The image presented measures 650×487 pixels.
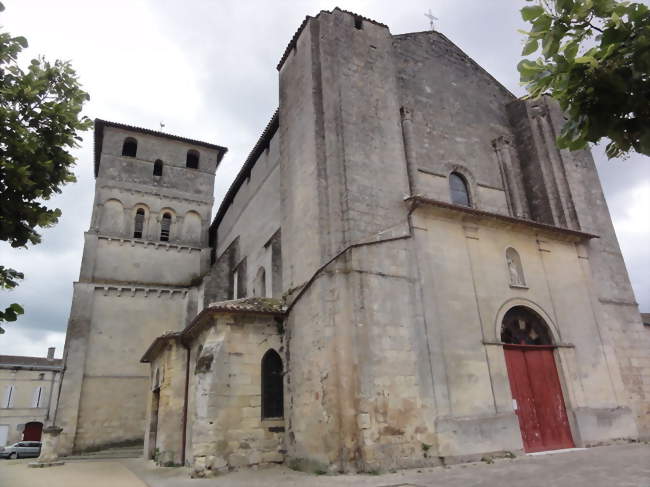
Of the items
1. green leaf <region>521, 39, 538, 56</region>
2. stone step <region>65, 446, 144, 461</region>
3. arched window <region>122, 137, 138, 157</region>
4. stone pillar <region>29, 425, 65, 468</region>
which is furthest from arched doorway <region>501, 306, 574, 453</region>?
arched window <region>122, 137, 138, 157</region>

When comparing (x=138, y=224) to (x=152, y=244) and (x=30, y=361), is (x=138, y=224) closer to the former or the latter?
(x=152, y=244)

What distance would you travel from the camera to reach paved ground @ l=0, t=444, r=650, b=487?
7434 millimetres

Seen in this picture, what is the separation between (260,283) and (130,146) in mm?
15337

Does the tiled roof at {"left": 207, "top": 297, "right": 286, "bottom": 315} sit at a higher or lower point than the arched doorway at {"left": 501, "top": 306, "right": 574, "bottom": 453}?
higher

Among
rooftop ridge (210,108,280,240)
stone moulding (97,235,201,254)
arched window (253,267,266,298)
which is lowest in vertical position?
arched window (253,267,266,298)

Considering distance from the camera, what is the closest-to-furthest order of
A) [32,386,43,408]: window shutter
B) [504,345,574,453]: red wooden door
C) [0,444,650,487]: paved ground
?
[0,444,650,487]: paved ground, [504,345,574,453]: red wooden door, [32,386,43,408]: window shutter

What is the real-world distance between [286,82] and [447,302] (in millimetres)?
8957

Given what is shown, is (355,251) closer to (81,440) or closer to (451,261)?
(451,261)

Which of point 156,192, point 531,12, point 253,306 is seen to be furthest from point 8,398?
point 531,12

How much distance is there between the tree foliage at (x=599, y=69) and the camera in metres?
3.08

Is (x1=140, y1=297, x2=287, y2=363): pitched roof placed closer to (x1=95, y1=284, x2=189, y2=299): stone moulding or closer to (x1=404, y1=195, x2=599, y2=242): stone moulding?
(x1=404, y1=195, x2=599, y2=242): stone moulding

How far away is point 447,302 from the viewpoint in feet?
36.4

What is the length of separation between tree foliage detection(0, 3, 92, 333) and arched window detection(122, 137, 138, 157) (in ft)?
70.9

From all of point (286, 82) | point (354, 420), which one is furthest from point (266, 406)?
point (286, 82)
